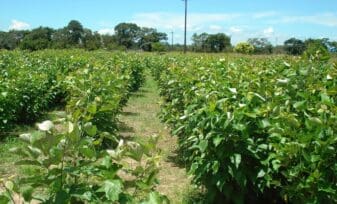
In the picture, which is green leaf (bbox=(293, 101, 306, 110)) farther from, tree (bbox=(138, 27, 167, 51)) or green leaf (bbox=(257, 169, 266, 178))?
tree (bbox=(138, 27, 167, 51))

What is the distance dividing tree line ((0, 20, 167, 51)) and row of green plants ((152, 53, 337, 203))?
56.0m

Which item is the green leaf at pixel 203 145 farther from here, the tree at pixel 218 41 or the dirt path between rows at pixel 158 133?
the tree at pixel 218 41

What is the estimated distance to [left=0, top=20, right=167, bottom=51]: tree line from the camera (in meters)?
64.2

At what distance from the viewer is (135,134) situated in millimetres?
9508

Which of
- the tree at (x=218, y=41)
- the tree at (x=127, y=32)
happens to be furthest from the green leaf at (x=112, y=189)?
the tree at (x=127, y=32)

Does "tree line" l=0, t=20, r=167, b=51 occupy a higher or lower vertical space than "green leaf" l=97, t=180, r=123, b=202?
lower

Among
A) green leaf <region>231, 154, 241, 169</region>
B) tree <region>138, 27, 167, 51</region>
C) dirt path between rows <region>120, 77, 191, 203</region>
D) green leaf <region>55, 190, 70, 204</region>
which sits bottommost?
tree <region>138, 27, 167, 51</region>

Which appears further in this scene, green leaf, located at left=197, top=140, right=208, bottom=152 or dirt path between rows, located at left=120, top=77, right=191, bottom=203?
dirt path between rows, located at left=120, top=77, right=191, bottom=203

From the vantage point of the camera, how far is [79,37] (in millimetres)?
78562

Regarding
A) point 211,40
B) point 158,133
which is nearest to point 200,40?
point 211,40

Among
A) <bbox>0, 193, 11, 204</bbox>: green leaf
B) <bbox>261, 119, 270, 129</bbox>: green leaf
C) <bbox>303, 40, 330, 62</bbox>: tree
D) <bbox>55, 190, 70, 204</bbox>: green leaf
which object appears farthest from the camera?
<bbox>303, 40, 330, 62</bbox>: tree

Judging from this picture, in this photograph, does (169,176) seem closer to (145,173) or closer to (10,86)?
(10,86)

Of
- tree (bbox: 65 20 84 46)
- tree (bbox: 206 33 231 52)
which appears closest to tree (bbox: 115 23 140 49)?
tree (bbox: 65 20 84 46)

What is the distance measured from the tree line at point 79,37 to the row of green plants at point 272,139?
184 feet
